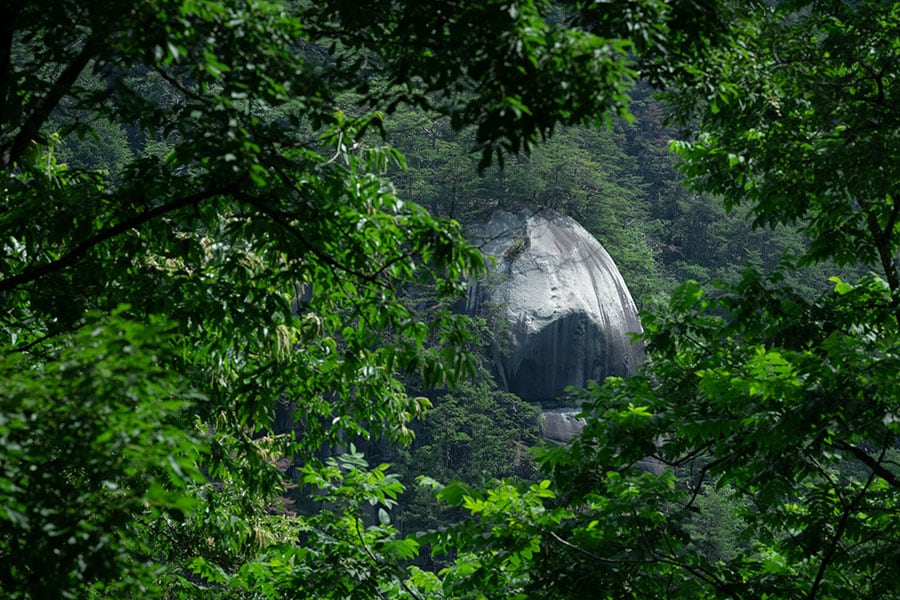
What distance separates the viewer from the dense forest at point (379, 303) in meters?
2.56

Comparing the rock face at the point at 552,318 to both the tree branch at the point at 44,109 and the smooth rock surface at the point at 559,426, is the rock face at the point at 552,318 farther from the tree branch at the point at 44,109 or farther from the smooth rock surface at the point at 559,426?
the tree branch at the point at 44,109

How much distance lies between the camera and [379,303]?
13.1 feet

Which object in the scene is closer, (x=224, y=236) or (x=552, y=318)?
(x=224, y=236)

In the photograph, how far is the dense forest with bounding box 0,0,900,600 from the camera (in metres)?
2.56

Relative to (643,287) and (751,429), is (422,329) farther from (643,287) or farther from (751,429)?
(643,287)

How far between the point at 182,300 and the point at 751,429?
10.1 feet

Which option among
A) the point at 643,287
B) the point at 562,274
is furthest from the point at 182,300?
the point at 643,287

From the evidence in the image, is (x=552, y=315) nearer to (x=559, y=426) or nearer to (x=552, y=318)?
(x=552, y=318)

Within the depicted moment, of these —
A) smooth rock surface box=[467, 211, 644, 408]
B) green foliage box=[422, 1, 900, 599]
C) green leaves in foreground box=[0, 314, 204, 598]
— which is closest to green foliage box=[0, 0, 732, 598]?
green leaves in foreground box=[0, 314, 204, 598]

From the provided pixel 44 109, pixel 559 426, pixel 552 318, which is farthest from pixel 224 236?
pixel 552 318

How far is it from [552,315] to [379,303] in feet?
71.6

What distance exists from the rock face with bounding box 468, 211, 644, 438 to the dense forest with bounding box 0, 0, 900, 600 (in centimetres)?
1830

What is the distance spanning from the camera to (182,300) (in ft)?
12.7

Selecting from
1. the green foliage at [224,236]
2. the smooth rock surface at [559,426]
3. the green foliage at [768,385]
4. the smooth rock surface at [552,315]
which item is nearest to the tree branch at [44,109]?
the green foliage at [224,236]
